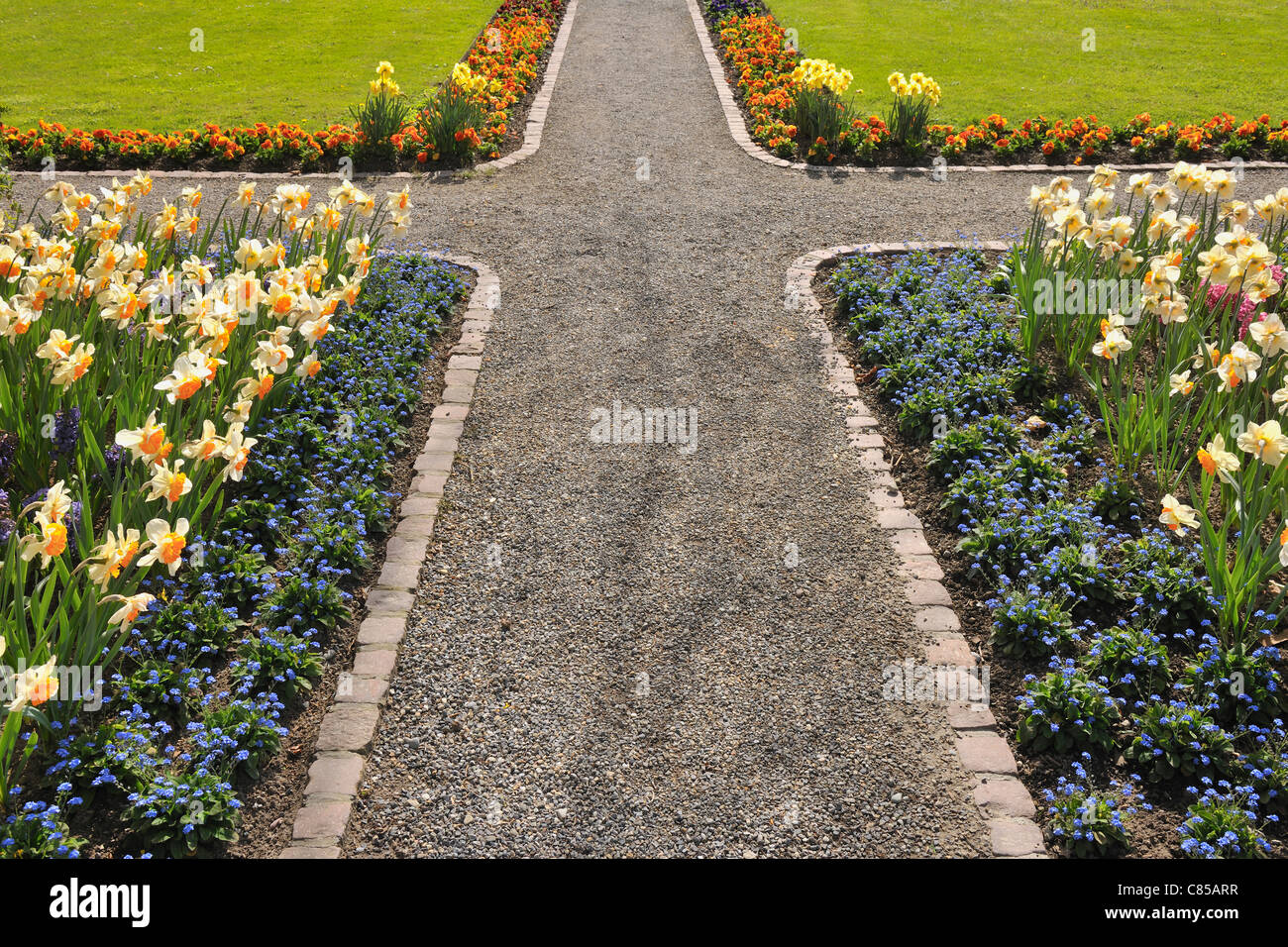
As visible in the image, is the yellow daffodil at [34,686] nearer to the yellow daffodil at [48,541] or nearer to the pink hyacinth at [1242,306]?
the yellow daffodil at [48,541]

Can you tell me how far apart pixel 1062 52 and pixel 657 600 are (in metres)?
12.4

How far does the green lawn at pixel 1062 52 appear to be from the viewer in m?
10.8

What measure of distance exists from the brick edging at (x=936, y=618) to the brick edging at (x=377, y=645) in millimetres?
2143

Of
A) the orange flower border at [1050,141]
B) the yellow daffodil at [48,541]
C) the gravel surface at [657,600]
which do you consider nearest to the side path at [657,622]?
the gravel surface at [657,600]

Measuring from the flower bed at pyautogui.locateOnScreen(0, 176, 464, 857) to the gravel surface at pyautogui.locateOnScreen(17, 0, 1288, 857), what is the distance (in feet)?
1.53

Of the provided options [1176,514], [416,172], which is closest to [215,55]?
[416,172]

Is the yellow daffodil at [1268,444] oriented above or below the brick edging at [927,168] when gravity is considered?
below

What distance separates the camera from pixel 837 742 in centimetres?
341

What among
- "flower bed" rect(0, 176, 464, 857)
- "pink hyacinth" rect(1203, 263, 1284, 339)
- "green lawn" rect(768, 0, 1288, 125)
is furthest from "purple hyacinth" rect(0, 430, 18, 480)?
"green lawn" rect(768, 0, 1288, 125)

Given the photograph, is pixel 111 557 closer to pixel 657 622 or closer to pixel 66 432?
pixel 66 432

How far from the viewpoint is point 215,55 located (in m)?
12.5

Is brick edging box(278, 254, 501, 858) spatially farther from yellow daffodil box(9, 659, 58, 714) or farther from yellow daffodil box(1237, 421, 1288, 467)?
yellow daffodil box(1237, 421, 1288, 467)

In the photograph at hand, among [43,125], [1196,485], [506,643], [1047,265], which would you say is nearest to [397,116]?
[43,125]

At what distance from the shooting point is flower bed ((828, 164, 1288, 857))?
3.23m
